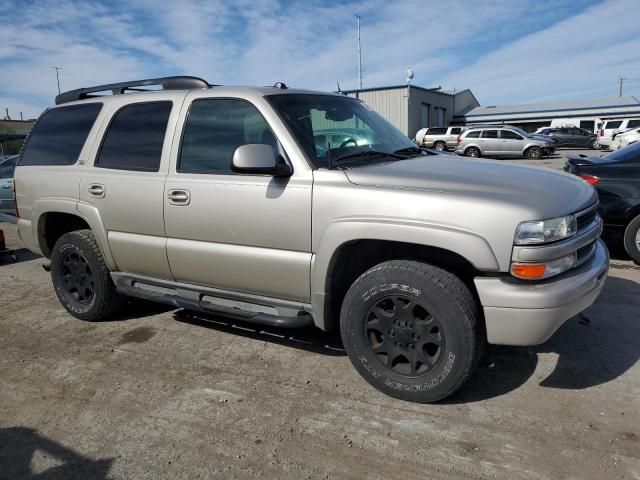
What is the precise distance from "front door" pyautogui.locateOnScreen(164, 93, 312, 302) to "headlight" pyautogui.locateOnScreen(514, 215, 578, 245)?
4.04 feet

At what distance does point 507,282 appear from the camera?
8.68 ft

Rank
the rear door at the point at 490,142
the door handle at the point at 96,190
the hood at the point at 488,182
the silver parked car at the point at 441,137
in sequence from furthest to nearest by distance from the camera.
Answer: the silver parked car at the point at 441,137
the rear door at the point at 490,142
the door handle at the point at 96,190
the hood at the point at 488,182

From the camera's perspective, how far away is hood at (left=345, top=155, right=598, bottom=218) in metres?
2.69

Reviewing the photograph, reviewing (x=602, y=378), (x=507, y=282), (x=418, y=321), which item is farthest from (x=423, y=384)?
(x=602, y=378)

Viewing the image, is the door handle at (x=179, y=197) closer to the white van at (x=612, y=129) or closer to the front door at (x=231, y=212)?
the front door at (x=231, y=212)

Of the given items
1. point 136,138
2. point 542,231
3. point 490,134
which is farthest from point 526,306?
point 490,134

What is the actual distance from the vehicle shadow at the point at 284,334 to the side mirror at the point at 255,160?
4.87 ft

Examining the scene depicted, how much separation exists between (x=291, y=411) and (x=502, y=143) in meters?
24.6

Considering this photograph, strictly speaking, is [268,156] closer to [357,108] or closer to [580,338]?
[357,108]

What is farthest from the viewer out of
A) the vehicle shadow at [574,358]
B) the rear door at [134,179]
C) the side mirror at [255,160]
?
the rear door at [134,179]

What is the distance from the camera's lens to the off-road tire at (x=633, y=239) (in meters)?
5.67

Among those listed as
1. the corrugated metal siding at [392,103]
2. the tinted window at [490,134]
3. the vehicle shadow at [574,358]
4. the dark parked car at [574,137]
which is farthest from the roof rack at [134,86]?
the corrugated metal siding at [392,103]

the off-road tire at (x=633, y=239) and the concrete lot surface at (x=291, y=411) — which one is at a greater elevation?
the off-road tire at (x=633, y=239)

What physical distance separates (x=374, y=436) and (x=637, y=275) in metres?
4.11
